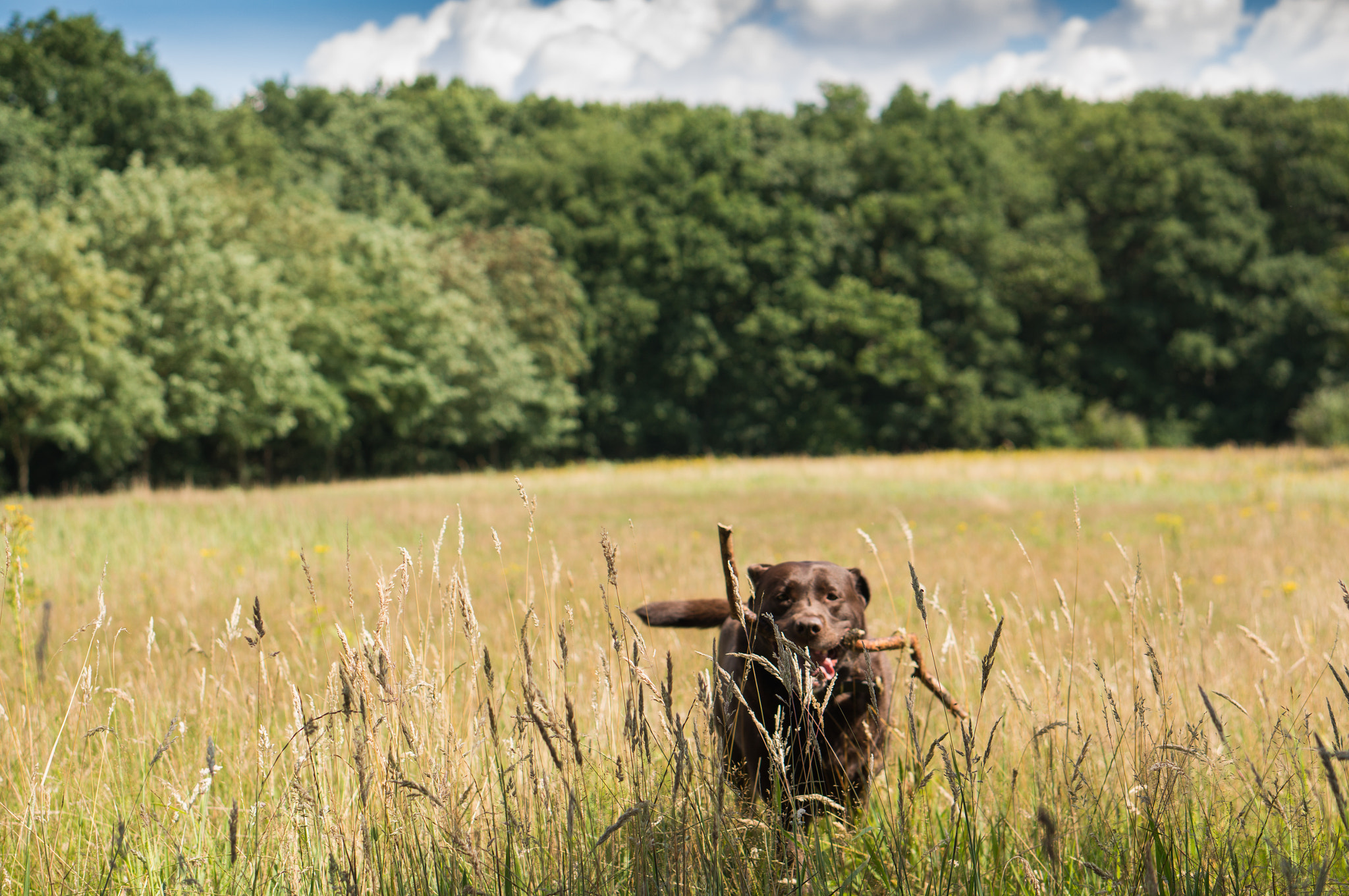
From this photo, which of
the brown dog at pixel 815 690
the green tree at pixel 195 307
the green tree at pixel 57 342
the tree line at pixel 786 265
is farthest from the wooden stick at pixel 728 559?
the tree line at pixel 786 265

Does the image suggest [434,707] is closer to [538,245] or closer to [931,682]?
[931,682]

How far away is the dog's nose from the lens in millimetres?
2672

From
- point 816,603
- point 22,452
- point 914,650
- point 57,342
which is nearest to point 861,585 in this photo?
point 816,603

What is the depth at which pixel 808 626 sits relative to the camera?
2676mm

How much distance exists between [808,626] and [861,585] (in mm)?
764

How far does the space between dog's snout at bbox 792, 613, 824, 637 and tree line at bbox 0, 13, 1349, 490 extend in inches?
1213

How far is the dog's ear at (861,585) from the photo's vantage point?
3.34 m

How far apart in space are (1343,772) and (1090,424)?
128 ft

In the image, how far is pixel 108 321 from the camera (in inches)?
834

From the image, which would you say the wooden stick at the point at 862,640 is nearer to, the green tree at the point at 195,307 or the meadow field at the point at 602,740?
the meadow field at the point at 602,740

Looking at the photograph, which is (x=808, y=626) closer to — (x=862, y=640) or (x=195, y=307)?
(x=862, y=640)

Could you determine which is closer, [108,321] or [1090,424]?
[108,321]

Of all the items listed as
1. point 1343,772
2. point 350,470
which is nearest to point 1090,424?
point 350,470

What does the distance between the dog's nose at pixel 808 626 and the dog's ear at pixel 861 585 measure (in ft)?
2.12
